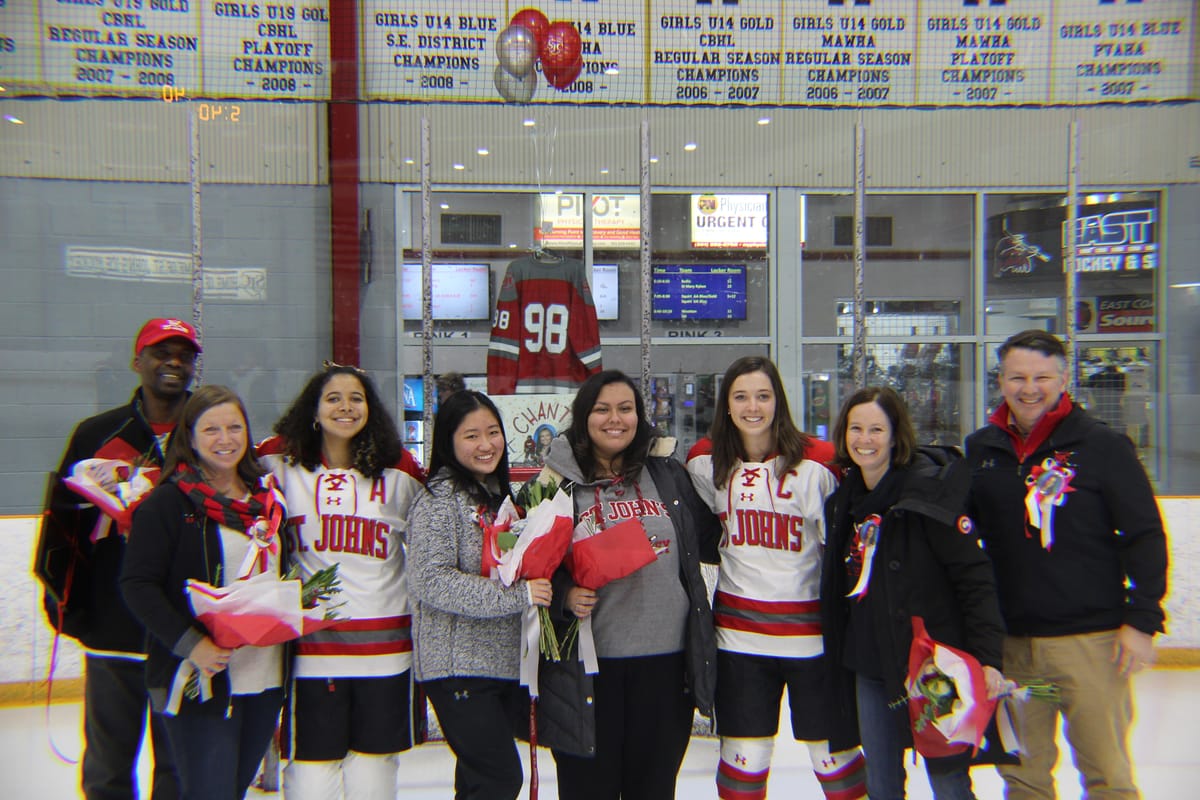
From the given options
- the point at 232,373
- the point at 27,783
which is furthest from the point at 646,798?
the point at 232,373

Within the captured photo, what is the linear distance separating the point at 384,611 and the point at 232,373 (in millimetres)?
2147

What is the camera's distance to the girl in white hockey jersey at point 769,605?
210cm

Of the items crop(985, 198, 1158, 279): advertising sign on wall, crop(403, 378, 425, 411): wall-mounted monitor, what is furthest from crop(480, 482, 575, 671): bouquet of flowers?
crop(985, 198, 1158, 279): advertising sign on wall

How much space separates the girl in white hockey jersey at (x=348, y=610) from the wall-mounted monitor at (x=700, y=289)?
8.35 feet

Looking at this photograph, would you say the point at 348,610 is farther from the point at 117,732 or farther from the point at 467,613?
the point at 117,732

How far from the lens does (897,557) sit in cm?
195

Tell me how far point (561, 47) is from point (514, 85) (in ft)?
0.89

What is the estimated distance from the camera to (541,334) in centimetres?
369

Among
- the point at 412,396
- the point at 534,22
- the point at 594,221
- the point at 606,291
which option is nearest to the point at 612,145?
the point at 594,221

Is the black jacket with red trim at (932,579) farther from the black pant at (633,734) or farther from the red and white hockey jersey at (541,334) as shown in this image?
the red and white hockey jersey at (541,334)

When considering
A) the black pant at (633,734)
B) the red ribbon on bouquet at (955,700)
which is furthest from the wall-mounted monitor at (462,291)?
the red ribbon on bouquet at (955,700)

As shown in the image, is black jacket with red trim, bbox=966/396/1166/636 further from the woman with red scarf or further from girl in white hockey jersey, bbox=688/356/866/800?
the woman with red scarf

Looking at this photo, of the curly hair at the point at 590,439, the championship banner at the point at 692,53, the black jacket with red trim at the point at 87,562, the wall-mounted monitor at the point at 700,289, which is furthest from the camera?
the wall-mounted monitor at the point at 700,289

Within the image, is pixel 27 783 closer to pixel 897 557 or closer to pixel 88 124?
pixel 88 124
